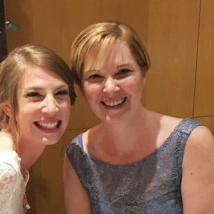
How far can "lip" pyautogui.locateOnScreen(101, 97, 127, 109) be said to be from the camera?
1.12m

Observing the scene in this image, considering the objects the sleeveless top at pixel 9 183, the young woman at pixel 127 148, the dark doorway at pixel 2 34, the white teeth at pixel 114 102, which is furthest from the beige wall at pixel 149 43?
the sleeveless top at pixel 9 183

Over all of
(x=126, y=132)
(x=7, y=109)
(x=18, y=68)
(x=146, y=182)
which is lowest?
(x=146, y=182)

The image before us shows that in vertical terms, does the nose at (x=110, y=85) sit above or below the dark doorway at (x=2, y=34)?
below

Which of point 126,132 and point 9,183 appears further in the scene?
point 126,132

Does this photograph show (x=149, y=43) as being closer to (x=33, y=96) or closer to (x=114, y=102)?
(x=114, y=102)

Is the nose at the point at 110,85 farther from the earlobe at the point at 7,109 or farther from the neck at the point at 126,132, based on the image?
the earlobe at the point at 7,109

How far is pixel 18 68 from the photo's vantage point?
1.10 meters

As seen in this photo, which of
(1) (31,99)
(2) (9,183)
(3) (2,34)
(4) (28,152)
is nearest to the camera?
(2) (9,183)

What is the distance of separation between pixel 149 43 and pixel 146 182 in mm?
715

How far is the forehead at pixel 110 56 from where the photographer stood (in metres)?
1.11

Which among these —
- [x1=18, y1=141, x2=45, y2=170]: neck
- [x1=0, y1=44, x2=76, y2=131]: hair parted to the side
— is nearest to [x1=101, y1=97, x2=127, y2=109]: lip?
[x1=0, y1=44, x2=76, y2=131]: hair parted to the side

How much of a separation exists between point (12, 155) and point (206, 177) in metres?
0.51

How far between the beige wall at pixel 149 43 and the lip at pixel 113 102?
55cm

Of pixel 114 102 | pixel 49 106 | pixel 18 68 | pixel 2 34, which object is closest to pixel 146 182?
pixel 114 102
